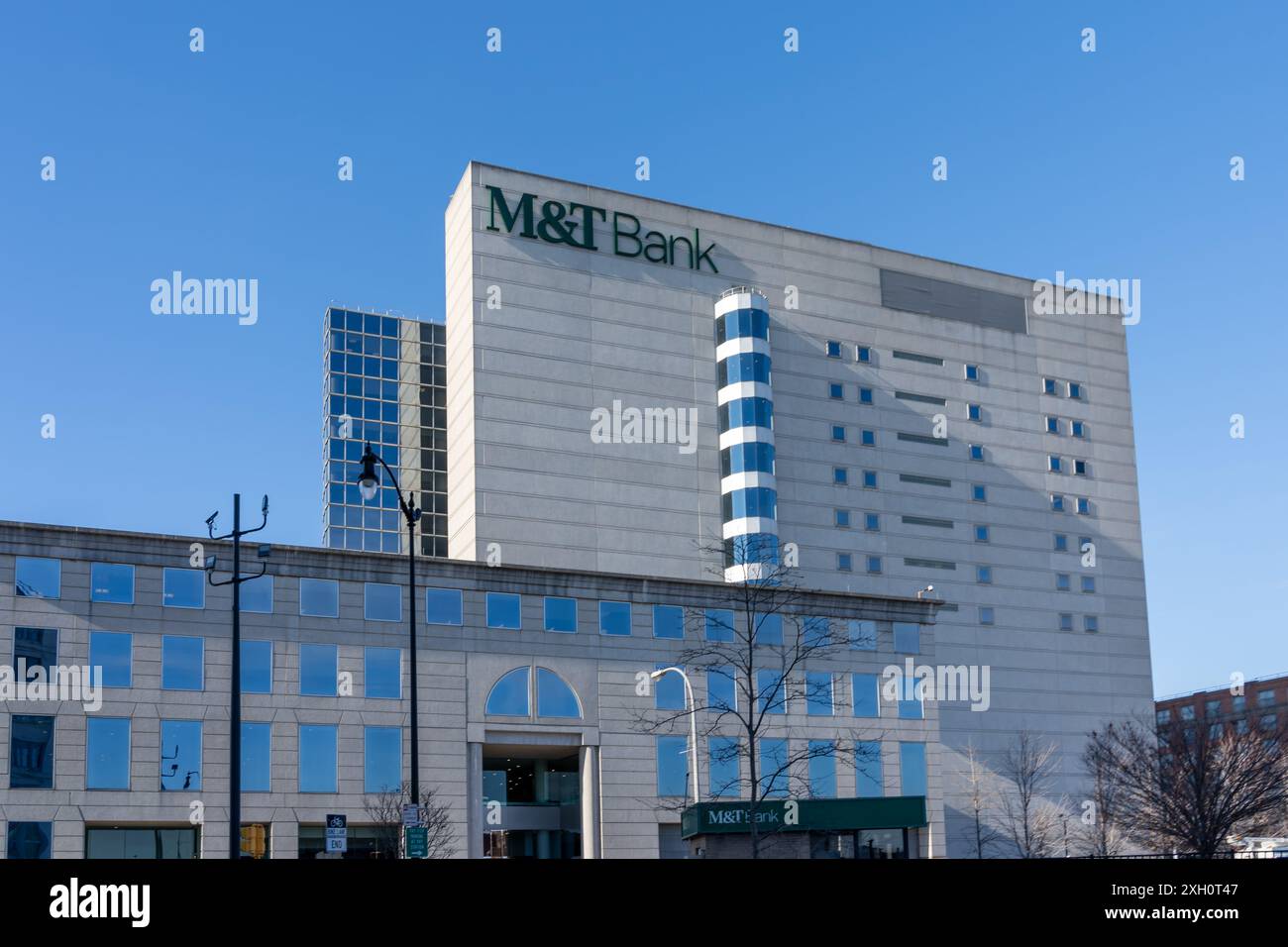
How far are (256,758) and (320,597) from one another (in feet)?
21.1

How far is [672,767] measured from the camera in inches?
2403

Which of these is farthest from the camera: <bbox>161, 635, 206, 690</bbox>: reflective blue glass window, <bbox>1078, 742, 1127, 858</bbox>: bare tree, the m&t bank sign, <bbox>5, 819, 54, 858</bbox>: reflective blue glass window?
the m&t bank sign

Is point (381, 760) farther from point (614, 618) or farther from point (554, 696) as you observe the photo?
point (614, 618)

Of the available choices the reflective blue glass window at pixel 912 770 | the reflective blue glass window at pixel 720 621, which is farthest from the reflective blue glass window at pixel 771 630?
the reflective blue glass window at pixel 912 770

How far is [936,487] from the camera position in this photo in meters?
104

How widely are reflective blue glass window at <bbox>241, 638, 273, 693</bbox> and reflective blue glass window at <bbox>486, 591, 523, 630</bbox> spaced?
8855 millimetres

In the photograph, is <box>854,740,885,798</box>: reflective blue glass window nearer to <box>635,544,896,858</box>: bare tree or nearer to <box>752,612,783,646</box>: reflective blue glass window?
<box>635,544,896,858</box>: bare tree

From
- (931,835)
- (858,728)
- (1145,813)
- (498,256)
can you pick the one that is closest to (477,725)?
(858,728)

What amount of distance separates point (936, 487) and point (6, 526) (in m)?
67.8

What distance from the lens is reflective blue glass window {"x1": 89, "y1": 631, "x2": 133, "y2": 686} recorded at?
52250mm

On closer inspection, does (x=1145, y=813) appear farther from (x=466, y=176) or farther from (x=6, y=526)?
(x=466, y=176)

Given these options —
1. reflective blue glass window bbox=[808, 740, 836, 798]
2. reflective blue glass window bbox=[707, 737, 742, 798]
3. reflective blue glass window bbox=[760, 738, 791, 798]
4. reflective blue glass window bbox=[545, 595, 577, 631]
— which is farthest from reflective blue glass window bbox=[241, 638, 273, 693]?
reflective blue glass window bbox=[808, 740, 836, 798]

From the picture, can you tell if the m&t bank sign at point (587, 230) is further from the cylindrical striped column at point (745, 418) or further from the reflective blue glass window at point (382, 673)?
the reflective blue glass window at point (382, 673)

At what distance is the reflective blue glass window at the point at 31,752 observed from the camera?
50.3m
